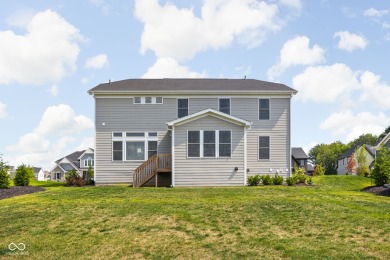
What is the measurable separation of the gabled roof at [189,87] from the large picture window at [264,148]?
3059 millimetres

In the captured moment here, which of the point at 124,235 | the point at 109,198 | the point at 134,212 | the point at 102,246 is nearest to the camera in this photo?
the point at 102,246

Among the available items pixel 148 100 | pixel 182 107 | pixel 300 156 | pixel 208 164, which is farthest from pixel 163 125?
pixel 300 156

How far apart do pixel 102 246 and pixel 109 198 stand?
629cm

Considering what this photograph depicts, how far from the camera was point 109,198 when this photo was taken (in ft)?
51.3

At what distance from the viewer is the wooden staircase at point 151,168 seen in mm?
21892

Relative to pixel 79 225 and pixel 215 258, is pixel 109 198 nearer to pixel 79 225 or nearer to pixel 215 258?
pixel 79 225

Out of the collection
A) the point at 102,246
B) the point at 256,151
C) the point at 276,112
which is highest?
the point at 276,112

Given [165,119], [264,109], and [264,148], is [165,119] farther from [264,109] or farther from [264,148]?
[264,148]

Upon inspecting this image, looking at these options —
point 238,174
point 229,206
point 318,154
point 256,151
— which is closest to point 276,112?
point 256,151

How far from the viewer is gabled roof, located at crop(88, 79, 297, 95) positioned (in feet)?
79.5

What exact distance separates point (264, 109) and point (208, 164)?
19.3 feet

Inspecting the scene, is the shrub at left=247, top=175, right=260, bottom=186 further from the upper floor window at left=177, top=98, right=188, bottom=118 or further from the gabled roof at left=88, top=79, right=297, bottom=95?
the upper floor window at left=177, top=98, right=188, bottom=118

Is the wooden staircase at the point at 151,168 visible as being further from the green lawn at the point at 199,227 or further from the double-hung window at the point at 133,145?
the green lawn at the point at 199,227

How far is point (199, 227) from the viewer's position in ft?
35.1
